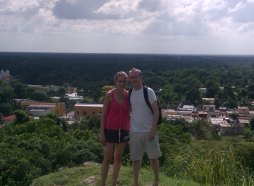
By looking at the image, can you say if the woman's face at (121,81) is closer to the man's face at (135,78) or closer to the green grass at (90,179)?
the man's face at (135,78)

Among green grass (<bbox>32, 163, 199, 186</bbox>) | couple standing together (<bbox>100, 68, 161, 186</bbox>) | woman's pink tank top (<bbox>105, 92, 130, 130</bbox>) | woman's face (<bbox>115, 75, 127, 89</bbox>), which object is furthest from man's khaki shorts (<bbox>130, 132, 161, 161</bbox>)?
green grass (<bbox>32, 163, 199, 186</bbox>)

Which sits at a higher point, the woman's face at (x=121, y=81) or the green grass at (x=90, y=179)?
the woman's face at (x=121, y=81)

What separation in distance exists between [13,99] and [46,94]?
5918mm

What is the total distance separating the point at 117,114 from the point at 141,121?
254mm

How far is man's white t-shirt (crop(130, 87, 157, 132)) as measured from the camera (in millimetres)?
4965

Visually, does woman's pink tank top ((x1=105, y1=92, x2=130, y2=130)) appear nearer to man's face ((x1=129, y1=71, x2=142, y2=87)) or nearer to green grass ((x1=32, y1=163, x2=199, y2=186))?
man's face ((x1=129, y1=71, x2=142, y2=87))

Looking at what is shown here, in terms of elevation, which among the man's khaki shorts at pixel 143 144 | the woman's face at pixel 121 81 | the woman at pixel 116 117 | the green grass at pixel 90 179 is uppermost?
the woman's face at pixel 121 81

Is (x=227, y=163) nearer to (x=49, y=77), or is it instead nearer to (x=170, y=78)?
(x=170, y=78)

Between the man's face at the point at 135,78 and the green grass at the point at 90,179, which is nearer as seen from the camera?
the man's face at the point at 135,78

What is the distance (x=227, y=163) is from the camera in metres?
5.93

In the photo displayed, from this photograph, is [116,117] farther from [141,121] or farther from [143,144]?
[143,144]

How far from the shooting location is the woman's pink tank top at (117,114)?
5.01m

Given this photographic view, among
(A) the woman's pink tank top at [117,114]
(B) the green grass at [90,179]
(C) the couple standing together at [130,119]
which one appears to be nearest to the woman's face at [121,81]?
(C) the couple standing together at [130,119]

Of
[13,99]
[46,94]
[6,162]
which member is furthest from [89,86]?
[6,162]
